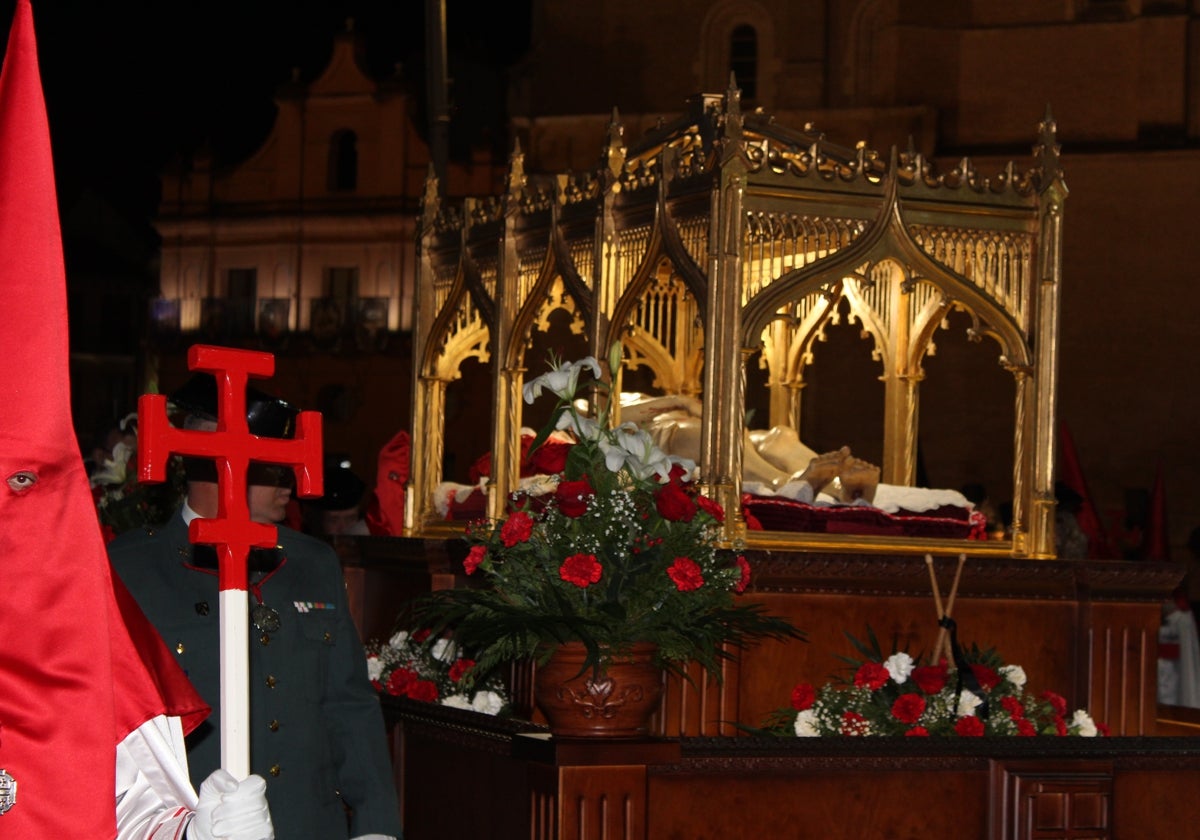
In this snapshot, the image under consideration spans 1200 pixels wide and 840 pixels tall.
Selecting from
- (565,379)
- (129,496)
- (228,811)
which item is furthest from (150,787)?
(129,496)

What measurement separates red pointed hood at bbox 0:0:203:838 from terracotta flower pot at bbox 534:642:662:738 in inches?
156

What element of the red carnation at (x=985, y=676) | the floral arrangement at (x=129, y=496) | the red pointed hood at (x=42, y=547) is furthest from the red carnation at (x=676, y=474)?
the red pointed hood at (x=42, y=547)

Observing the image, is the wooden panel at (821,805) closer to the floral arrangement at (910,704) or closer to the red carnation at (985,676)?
the floral arrangement at (910,704)

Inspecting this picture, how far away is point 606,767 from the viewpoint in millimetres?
6629

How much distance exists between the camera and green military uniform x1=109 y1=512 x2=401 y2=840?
15.1ft

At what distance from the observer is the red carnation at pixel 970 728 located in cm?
737

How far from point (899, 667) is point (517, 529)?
1.67m

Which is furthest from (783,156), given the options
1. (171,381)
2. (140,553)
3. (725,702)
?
(171,381)

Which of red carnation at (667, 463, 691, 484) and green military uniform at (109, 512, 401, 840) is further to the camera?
red carnation at (667, 463, 691, 484)

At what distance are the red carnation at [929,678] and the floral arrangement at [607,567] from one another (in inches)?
28.2

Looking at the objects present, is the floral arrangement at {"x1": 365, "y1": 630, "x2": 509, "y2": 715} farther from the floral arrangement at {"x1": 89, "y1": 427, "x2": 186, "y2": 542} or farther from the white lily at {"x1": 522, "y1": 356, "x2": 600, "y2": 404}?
the white lily at {"x1": 522, "y1": 356, "x2": 600, "y2": 404}

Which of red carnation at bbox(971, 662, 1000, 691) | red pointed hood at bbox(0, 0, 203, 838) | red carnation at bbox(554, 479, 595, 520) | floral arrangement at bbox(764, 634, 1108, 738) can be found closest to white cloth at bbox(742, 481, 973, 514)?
floral arrangement at bbox(764, 634, 1108, 738)

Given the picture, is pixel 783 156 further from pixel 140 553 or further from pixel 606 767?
pixel 140 553

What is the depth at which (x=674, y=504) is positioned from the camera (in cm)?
679
